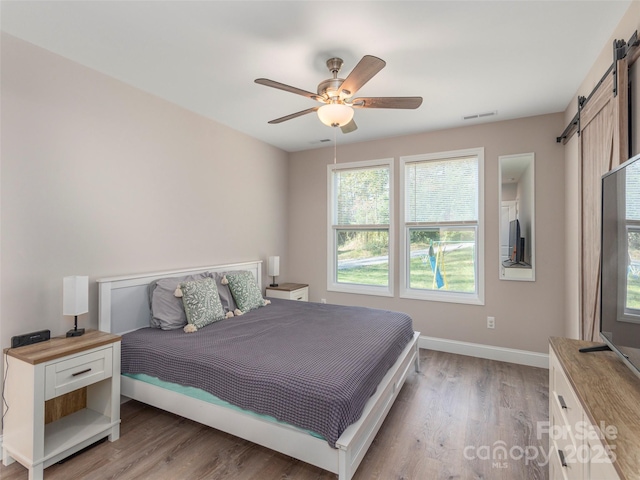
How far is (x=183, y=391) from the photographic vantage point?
2.09m

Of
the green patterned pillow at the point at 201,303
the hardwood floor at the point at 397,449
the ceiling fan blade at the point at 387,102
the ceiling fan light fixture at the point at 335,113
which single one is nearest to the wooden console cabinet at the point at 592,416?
the hardwood floor at the point at 397,449

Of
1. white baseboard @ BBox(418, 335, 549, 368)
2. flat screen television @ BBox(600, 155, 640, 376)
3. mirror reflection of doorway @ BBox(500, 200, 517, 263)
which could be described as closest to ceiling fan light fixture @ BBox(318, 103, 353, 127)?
flat screen television @ BBox(600, 155, 640, 376)

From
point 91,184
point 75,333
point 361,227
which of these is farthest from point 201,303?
point 361,227

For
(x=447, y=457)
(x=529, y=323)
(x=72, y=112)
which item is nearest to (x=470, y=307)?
(x=529, y=323)

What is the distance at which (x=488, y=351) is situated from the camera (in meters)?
3.56

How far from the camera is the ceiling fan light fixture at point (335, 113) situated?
2.12 m

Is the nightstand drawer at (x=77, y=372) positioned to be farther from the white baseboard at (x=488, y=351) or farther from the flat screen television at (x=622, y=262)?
the white baseboard at (x=488, y=351)

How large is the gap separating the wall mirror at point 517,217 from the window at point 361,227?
1.30m

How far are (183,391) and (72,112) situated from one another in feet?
7.28

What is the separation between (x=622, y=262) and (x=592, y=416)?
0.73 meters

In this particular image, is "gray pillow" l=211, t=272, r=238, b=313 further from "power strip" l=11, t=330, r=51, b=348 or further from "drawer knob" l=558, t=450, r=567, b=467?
"drawer knob" l=558, t=450, r=567, b=467

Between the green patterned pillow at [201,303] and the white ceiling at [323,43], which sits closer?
the white ceiling at [323,43]

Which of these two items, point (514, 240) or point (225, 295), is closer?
point (225, 295)

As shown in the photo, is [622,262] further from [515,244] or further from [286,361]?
[515,244]
